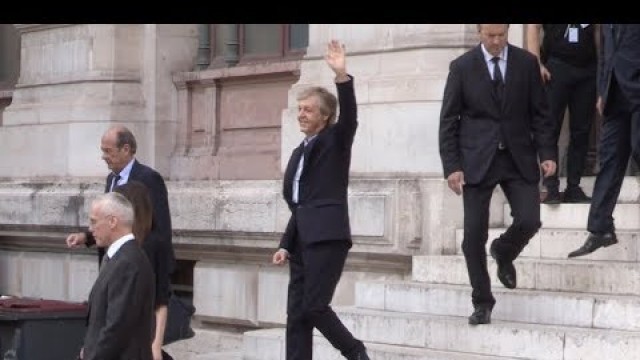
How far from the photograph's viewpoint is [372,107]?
905 centimetres

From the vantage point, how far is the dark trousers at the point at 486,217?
6809 millimetres

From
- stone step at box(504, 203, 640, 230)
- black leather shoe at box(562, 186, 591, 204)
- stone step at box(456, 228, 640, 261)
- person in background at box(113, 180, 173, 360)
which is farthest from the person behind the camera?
black leather shoe at box(562, 186, 591, 204)

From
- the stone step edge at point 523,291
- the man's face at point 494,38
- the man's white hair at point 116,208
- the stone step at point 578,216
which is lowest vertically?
the stone step edge at point 523,291

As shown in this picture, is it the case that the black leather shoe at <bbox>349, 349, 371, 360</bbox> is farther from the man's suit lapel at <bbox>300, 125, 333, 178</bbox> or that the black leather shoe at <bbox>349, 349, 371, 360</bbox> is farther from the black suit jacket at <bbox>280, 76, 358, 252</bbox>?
the man's suit lapel at <bbox>300, 125, 333, 178</bbox>

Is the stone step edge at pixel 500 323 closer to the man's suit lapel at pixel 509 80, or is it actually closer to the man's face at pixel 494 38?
the man's suit lapel at pixel 509 80

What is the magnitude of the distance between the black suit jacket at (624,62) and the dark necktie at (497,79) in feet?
2.07

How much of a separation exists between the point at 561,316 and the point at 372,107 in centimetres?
261

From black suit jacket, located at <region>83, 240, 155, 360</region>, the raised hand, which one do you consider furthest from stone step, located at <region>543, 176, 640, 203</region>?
black suit jacket, located at <region>83, 240, 155, 360</region>

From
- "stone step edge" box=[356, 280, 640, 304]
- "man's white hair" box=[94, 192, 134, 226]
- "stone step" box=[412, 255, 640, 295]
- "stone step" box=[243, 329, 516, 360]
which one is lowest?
"stone step" box=[243, 329, 516, 360]

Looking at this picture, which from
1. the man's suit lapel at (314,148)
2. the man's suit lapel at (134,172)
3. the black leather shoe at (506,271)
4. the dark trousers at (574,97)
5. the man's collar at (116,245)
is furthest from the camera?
the dark trousers at (574,97)

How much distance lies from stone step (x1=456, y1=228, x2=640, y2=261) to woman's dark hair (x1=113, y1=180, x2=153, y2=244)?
303cm

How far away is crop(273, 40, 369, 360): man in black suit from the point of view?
6.48 m

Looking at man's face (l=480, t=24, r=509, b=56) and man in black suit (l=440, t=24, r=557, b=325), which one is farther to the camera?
man in black suit (l=440, t=24, r=557, b=325)

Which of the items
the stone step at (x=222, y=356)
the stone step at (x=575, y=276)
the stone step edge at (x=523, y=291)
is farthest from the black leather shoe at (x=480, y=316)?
the stone step at (x=222, y=356)
